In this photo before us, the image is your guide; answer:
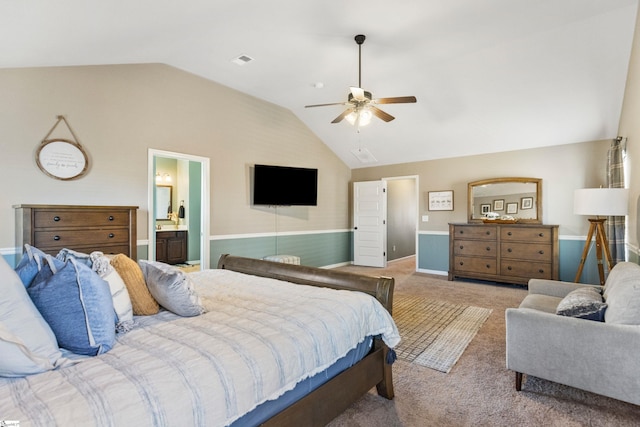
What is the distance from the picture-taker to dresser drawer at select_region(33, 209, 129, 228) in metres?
3.05

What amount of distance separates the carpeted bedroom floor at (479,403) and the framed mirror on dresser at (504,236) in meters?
2.80

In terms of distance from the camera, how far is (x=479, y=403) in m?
2.04

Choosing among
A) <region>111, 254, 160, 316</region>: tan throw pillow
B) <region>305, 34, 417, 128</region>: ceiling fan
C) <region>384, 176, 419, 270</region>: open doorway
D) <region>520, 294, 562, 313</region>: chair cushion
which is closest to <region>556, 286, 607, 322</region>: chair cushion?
<region>520, 294, 562, 313</region>: chair cushion

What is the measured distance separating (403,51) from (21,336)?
4142 mm

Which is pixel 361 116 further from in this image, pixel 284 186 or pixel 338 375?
pixel 338 375

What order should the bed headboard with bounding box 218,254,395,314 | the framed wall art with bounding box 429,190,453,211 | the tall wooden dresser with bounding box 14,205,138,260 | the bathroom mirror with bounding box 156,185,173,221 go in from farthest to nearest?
the bathroom mirror with bounding box 156,185,173,221 < the framed wall art with bounding box 429,190,453,211 < the tall wooden dresser with bounding box 14,205,138,260 < the bed headboard with bounding box 218,254,395,314

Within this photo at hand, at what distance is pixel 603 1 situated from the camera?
2959mm

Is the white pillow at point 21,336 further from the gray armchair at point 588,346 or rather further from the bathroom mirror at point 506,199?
the bathroom mirror at point 506,199

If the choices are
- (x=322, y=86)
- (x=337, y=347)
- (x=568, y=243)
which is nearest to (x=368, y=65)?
(x=322, y=86)

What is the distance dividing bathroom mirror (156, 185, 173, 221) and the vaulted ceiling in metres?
3.19

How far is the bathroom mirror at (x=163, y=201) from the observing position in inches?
271

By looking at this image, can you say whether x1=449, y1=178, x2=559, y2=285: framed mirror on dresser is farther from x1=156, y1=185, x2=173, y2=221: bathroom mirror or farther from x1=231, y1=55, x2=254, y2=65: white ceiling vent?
x1=156, y1=185, x2=173, y2=221: bathroom mirror

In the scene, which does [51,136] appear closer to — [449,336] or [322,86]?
[322,86]

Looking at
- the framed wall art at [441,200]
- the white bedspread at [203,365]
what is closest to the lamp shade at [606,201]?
the framed wall art at [441,200]
